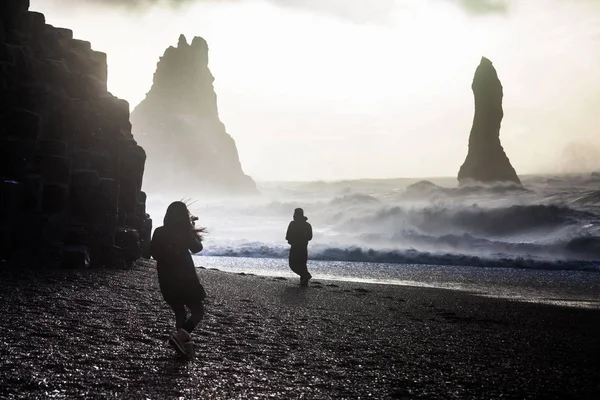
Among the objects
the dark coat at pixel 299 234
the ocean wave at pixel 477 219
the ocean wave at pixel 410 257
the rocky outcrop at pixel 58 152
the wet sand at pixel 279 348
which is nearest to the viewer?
the wet sand at pixel 279 348

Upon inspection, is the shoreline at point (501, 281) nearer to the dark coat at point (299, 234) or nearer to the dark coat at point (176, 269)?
the dark coat at point (299, 234)

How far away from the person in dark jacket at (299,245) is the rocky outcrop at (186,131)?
379ft

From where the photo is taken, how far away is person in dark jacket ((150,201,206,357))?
7484 mm

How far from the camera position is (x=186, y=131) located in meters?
137

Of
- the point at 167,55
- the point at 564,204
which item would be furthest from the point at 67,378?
the point at 167,55

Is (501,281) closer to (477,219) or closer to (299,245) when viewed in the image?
(299,245)

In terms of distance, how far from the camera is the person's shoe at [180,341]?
685cm

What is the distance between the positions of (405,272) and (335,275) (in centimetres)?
461

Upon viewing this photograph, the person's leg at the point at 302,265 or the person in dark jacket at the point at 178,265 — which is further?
the person's leg at the point at 302,265

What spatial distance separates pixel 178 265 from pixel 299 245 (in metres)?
11.4

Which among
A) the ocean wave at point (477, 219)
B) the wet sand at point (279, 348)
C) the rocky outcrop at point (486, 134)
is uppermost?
the rocky outcrop at point (486, 134)

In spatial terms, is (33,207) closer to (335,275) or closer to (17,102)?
(17,102)

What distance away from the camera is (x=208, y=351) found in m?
7.48

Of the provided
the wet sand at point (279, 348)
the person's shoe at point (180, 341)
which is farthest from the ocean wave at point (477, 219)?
the person's shoe at point (180, 341)
